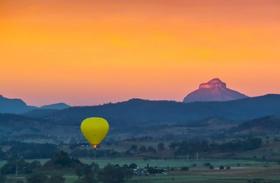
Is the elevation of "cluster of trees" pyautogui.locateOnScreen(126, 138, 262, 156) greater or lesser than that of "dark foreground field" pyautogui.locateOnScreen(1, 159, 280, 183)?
greater

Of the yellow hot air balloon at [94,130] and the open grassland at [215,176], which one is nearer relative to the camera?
the yellow hot air balloon at [94,130]

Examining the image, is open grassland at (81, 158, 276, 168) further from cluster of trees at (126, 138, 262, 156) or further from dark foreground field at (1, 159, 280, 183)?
cluster of trees at (126, 138, 262, 156)

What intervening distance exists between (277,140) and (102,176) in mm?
87700

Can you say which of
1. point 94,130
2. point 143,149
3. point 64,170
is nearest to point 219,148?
point 143,149

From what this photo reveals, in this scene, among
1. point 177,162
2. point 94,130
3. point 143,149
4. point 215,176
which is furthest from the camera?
point 143,149

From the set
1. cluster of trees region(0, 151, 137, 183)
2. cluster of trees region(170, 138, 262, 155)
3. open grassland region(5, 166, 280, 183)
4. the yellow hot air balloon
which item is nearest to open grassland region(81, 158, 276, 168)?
cluster of trees region(0, 151, 137, 183)

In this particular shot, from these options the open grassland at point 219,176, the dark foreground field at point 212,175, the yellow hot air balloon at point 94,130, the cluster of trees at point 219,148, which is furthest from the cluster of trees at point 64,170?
the cluster of trees at point 219,148

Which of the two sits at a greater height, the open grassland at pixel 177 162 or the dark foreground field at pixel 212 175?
the open grassland at pixel 177 162

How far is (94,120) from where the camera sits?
306ft

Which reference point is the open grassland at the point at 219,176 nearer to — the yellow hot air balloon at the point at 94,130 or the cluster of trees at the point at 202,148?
the yellow hot air balloon at the point at 94,130

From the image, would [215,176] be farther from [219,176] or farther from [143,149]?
[143,149]

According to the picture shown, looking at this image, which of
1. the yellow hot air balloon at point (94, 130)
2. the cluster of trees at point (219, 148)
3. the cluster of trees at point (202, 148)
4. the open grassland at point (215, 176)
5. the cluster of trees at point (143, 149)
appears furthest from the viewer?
the cluster of trees at point (143, 149)

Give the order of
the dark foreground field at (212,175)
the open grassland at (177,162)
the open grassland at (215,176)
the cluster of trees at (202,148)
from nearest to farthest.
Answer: the open grassland at (215,176) < the dark foreground field at (212,175) < the open grassland at (177,162) < the cluster of trees at (202,148)

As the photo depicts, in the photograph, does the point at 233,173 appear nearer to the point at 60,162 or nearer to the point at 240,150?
the point at 60,162
